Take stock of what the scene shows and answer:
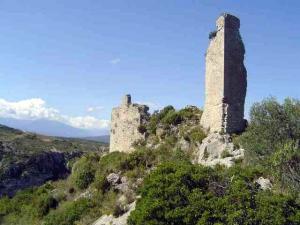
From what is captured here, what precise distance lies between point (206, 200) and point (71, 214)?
1194 centimetres

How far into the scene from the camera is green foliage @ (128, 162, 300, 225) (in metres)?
18.4

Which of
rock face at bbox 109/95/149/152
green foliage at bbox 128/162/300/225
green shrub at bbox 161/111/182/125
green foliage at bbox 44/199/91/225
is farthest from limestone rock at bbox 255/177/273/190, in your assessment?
rock face at bbox 109/95/149/152

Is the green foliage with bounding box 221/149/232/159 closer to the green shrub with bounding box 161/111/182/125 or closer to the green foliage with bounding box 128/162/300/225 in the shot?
the green foliage with bounding box 128/162/300/225

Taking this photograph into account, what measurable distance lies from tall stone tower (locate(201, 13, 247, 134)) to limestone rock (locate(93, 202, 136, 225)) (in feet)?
24.0

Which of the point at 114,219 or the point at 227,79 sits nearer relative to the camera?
the point at 114,219

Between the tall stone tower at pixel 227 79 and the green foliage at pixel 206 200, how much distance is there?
6627mm

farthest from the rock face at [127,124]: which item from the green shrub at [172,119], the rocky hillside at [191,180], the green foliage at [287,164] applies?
the green foliage at [287,164]

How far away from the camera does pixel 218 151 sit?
90.3 feet

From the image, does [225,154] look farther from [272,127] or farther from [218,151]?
[272,127]

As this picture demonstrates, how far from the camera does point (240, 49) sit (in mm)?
29203

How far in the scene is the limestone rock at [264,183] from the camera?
71.0 ft

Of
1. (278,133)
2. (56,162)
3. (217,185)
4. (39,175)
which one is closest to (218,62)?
(278,133)

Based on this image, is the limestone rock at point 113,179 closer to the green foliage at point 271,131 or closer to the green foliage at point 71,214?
the green foliage at point 71,214

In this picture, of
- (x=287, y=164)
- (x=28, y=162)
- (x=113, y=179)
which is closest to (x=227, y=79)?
(x=287, y=164)
